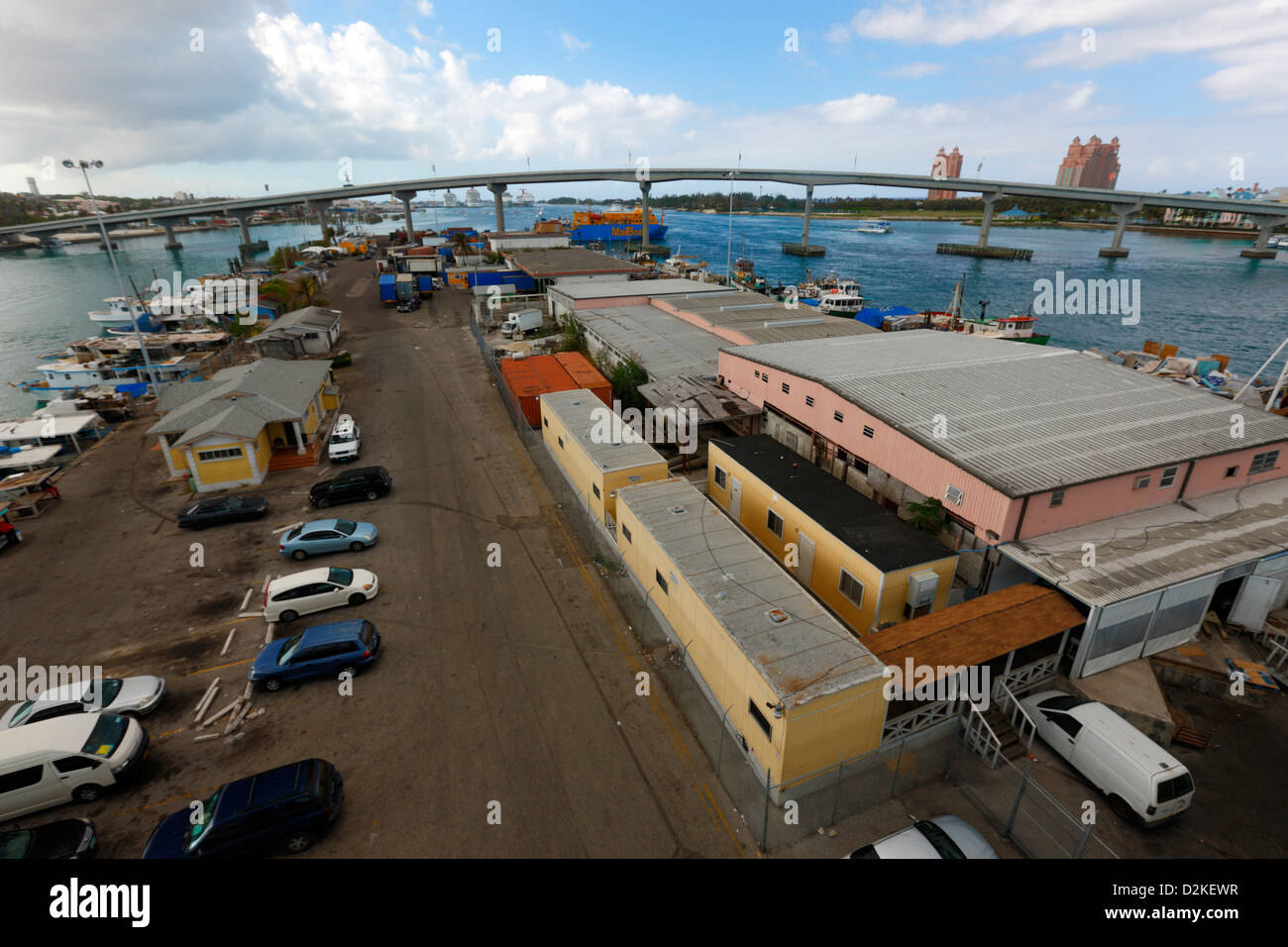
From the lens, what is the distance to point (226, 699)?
17.0 m

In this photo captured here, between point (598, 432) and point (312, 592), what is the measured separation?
12.6m

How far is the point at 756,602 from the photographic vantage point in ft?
51.1

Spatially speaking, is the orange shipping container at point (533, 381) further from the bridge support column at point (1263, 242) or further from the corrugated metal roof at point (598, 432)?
the bridge support column at point (1263, 242)

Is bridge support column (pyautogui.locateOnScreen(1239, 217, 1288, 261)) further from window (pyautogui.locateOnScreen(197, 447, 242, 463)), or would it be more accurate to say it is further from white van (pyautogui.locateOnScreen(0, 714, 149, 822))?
white van (pyautogui.locateOnScreen(0, 714, 149, 822))

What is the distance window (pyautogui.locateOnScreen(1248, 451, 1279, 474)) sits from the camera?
21.9 metres

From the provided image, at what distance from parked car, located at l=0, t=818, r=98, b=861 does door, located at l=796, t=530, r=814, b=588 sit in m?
19.7

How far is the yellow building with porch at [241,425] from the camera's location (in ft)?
92.3

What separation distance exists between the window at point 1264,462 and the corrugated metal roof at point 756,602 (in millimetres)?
19633

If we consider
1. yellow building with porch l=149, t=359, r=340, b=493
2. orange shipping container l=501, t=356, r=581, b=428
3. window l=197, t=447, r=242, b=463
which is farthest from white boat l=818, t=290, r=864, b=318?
window l=197, t=447, r=242, b=463

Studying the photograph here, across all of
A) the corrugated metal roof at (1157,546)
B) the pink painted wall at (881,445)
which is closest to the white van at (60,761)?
the pink painted wall at (881,445)

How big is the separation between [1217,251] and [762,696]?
760 ft

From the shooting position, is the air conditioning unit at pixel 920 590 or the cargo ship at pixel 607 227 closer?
the air conditioning unit at pixel 920 590

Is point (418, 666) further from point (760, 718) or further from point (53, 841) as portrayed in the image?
point (760, 718)

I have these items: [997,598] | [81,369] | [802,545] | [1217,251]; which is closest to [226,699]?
[802,545]
